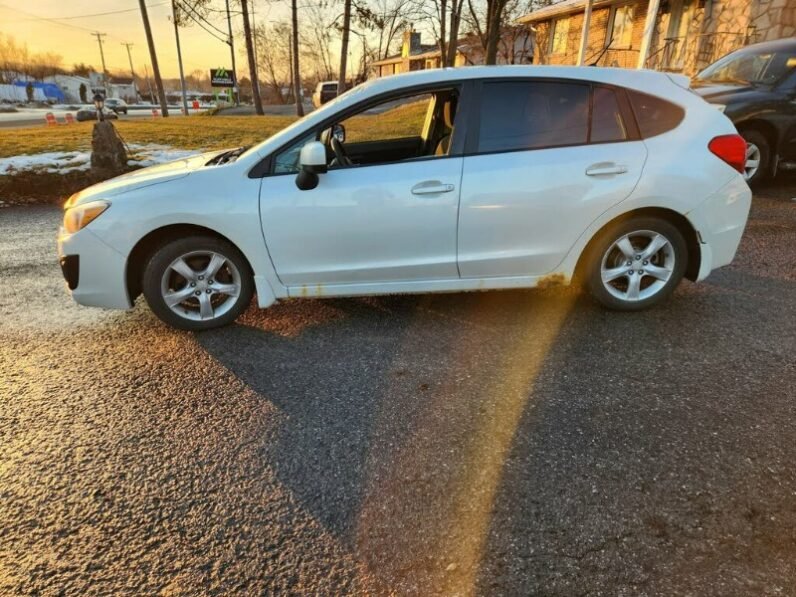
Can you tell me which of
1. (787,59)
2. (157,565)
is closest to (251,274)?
(157,565)

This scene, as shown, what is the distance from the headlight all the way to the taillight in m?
4.03

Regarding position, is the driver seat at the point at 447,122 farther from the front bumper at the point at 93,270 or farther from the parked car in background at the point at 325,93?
the parked car in background at the point at 325,93

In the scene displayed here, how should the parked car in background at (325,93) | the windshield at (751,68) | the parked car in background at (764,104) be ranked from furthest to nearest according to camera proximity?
the parked car in background at (325,93) → the windshield at (751,68) → the parked car in background at (764,104)

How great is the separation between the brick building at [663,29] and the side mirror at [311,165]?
12860 millimetres

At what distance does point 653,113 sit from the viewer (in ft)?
11.9

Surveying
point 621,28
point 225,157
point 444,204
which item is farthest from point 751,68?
point 621,28

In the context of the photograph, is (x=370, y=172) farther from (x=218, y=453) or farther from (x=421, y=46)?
(x=421, y=46)

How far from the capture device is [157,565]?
1926mm

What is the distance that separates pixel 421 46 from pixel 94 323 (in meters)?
50.4

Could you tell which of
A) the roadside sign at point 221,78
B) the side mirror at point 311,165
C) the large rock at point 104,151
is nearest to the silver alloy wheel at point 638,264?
the side mirror at point 311,165

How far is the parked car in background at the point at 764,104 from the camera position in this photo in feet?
24.1

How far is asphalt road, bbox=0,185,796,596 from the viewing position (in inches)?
75.3

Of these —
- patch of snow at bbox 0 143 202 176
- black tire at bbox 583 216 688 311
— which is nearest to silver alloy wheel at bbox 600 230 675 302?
black tire at bbox 583 216 688 311

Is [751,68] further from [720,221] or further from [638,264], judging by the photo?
[638,264]
